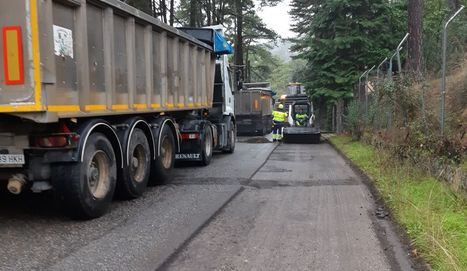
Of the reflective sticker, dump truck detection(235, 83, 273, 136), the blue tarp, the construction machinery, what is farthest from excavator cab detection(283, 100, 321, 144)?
the reflective sticker

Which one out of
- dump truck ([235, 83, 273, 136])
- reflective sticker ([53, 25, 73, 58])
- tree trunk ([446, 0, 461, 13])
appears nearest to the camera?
reflective sticker ([53, 25, 73, 58])

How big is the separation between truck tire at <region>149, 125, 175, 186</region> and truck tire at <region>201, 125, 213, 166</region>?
2.04 meters

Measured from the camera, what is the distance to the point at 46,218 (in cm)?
636

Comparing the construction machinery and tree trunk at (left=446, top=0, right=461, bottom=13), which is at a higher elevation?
tree trunk at (left=446, top=0, right=461, bottom=13)

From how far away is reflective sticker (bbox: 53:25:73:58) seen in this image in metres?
5.57

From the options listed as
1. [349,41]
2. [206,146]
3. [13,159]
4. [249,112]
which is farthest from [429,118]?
[249,112]

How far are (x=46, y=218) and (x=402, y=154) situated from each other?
6.52 metres

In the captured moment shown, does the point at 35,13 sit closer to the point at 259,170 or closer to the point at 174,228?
the point at 174,228

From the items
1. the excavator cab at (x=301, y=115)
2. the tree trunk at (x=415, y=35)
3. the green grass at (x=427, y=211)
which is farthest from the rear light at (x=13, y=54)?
the excavator cab at (x=301, y=115)

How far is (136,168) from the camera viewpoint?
8.08 m

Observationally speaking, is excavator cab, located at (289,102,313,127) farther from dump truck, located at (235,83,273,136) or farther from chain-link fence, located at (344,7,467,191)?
chain-link fence, located at (344,7,467,191)

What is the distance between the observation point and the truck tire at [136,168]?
746 centimetres

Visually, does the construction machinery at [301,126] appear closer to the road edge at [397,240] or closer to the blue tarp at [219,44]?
the blue tarp at [219,44]

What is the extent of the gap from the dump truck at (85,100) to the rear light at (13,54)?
0.03 ft
